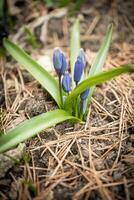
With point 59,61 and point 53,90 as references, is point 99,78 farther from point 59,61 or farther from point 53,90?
point 53,90

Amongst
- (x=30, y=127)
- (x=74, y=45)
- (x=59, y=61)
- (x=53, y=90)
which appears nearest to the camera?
(x=30, y=127)

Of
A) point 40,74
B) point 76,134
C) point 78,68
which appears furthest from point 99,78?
point 40,74

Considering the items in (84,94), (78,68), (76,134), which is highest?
(78,68)

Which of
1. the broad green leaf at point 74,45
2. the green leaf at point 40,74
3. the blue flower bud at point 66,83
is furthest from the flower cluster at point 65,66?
the broad green leaf at point 74,45

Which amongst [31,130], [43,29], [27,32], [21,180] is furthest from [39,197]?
[43,29]

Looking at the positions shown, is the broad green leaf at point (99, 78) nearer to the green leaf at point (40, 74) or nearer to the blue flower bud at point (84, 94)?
the blue flower bud at point (84, 94)
